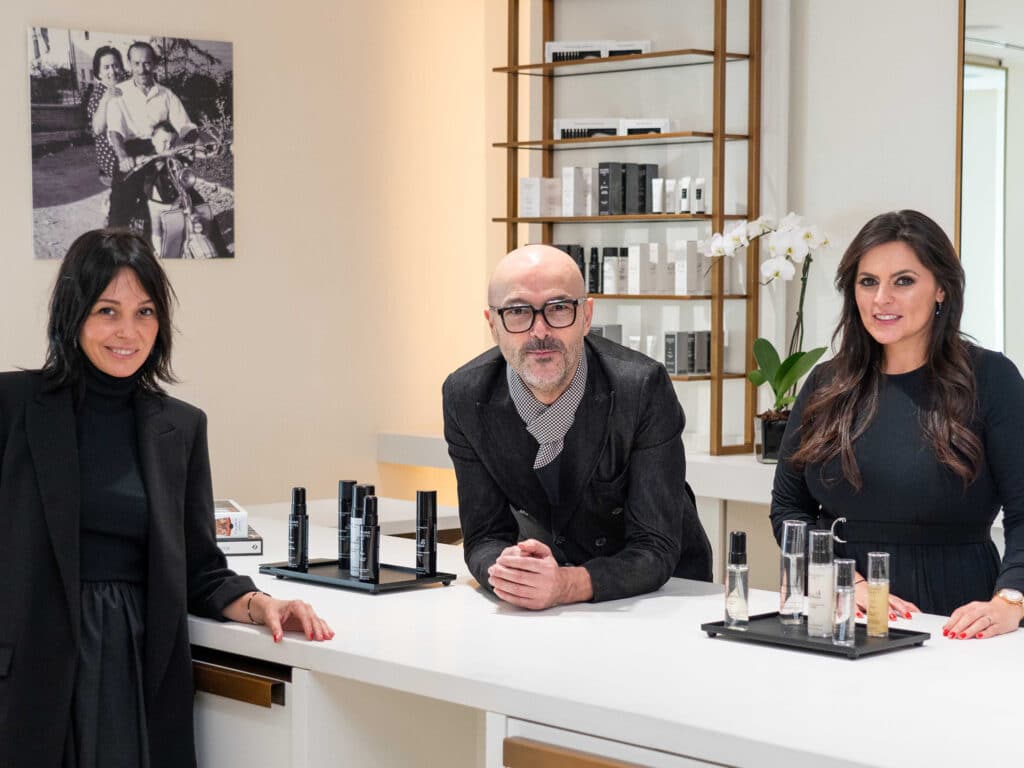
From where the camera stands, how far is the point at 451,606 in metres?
2.78

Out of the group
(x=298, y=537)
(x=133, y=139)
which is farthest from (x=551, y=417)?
(x=133, y=139)

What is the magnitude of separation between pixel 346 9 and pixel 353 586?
3.70m

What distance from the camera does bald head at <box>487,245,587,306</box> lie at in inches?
111

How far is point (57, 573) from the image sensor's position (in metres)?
→ 2.43

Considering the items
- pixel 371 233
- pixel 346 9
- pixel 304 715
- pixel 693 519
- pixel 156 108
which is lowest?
pixel 304 715

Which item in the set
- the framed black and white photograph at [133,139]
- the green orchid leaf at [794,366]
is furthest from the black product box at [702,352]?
the framed black and white photograph at [133,139]

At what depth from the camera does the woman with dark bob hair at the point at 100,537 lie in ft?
7.88

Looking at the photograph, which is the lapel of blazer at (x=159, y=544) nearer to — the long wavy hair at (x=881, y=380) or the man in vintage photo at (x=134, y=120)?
the long wavy hair at (x=881, y=380)

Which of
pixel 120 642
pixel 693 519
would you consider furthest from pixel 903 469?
pixel 120 642

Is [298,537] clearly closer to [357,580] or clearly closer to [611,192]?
[357,580]

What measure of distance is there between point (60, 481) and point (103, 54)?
3270 mm

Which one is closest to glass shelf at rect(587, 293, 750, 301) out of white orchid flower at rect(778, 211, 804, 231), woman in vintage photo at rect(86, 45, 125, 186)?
white orchid flower at rect(778, 211, 804, 231)

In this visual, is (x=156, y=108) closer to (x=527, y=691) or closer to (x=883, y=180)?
(x=883, y=180)

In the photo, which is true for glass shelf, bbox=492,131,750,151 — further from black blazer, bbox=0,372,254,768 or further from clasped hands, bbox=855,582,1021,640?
black blazer, bbox=0,372,254,768
